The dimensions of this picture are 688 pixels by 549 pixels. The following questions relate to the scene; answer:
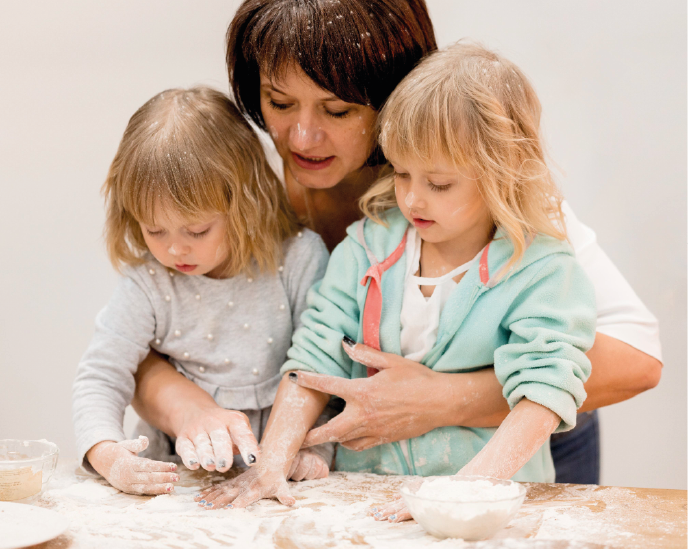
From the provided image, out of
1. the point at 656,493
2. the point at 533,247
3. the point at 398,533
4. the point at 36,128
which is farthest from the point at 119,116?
the point at 656,493

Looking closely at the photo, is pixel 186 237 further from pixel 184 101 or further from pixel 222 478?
pixel 222 478

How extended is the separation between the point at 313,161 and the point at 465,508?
2.35 ft

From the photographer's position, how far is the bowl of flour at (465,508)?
0.81 meters

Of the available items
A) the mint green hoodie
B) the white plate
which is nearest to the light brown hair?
the mint green hoodie

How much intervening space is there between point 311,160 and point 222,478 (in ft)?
1.95

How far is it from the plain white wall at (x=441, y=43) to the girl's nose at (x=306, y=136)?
0.94 metres

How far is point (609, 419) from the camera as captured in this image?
2039 mm

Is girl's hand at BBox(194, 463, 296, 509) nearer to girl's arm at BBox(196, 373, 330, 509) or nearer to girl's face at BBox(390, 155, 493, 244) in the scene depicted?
girl's arm at BBox(196, 373, 330, 509)

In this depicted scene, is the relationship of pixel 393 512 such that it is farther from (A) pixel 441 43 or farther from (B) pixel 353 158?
(A) pixel 441 43

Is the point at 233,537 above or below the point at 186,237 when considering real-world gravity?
below

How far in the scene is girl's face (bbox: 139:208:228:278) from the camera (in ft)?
3.80

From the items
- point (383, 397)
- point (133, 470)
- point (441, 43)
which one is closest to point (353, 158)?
point (383, 397)

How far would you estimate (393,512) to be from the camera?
0.92 metres

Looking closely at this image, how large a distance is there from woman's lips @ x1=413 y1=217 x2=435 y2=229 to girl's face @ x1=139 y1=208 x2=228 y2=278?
34 cm
